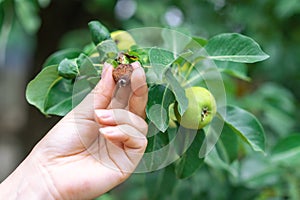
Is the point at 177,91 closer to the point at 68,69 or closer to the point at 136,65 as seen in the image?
the point at 136,65

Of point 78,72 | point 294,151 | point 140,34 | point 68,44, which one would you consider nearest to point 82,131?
point 78,72

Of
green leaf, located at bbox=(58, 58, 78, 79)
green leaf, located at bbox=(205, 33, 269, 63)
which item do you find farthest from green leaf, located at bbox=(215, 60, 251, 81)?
green leaf, located at bbox=(58, 58, 78, 79)

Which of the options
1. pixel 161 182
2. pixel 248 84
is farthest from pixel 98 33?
pixel 248 84

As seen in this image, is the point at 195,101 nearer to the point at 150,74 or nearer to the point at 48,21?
the point at 150,74

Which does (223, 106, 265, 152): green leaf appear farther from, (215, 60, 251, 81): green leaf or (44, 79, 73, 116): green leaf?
(44, 79, 73, 116): green leaf

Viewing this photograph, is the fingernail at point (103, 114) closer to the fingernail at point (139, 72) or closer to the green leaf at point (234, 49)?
the fingernail at point (139, 72)

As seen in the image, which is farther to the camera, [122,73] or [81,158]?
[81,158]
